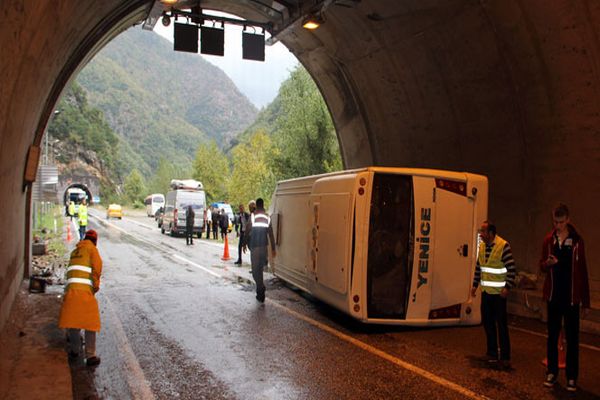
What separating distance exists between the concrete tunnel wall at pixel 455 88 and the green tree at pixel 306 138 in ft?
47.3

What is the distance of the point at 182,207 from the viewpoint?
29719mm

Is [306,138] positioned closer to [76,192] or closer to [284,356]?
[284,356]

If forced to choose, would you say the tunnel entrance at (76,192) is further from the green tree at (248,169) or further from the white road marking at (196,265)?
the white road marking at (196,265)

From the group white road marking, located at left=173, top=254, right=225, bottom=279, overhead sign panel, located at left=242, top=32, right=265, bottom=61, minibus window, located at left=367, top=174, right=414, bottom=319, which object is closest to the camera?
minibus window, located at left=367, top=174, right=414, bottom=319

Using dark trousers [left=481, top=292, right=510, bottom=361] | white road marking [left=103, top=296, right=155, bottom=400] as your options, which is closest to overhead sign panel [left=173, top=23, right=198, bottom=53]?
white road marking [left=103, top=296, right=155, bottom=400]

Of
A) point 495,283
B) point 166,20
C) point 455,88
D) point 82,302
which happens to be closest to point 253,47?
point 166,20

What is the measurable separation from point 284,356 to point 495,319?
2.78 metres

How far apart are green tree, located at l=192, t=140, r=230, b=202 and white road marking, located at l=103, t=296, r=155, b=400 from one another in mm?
56833

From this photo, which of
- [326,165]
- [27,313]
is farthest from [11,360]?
[326,165]

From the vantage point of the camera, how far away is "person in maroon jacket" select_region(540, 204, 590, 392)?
5.53 metres

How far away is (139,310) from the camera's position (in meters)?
9.23

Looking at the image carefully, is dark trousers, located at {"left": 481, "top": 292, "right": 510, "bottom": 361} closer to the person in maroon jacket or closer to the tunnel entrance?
the person in maroon jacket

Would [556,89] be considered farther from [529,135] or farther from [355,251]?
[355,251]

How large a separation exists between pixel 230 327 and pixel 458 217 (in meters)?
4.01
